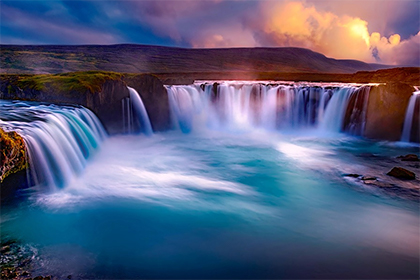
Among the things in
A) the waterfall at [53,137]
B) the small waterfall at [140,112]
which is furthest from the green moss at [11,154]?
the small waterfall at [140,112]

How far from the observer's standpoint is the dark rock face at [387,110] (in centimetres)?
1391

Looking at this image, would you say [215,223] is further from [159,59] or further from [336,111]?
[159,59]

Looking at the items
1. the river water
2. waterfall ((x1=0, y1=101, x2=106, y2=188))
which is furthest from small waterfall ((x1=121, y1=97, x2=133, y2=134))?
the river water

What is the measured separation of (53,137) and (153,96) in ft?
28.5

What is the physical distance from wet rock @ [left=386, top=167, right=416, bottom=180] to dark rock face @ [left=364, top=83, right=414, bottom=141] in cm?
646

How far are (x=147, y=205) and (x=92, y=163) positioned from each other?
327 cm

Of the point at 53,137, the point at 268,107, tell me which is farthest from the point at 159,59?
the point at 53,137

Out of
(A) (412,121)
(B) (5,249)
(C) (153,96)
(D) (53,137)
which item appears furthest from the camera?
(C) (153,96)

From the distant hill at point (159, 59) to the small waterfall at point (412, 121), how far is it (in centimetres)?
5809

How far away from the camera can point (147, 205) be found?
6613 mm

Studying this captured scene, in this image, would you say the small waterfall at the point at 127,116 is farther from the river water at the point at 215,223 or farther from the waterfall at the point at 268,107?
the river water at the point at 215,223

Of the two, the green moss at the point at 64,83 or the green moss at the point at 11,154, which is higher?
the green moss at the point at 64,83

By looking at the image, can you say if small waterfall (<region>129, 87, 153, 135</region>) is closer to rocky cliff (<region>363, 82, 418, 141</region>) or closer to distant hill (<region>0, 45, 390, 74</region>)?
rocky cliff (<region>363, 82, 418, 141</region>)

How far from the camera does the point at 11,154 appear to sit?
5227 mm
